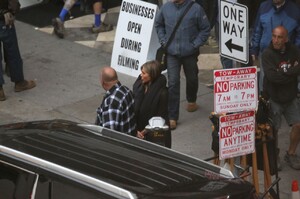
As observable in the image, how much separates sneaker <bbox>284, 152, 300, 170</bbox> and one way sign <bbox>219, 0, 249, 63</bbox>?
173 cm

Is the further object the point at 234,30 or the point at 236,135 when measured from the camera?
the point at 234,30

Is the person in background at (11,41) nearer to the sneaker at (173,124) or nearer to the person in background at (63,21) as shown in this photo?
the person in background at (63,21)

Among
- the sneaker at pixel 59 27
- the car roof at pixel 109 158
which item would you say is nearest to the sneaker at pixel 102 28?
the sneaker at pixel 59 27

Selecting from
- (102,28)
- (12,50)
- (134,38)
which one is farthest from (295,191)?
(102,28)

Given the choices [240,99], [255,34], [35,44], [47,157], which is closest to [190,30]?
[255,34]

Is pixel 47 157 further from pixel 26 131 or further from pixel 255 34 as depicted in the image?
pixel 255 34

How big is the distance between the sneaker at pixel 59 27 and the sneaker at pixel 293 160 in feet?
19.2

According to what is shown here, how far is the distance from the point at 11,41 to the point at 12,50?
13 centimetres

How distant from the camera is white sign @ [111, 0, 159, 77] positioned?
12.8 m

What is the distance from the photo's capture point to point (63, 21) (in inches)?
585

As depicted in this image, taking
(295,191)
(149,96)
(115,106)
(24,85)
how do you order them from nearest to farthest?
(115,106), (295,191), (149,96), (24,85)

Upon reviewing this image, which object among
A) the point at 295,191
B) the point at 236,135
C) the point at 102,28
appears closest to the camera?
the point at 236,135

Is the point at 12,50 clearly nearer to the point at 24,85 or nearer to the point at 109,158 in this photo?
the point at 24,85

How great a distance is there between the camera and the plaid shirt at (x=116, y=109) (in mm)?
8586
